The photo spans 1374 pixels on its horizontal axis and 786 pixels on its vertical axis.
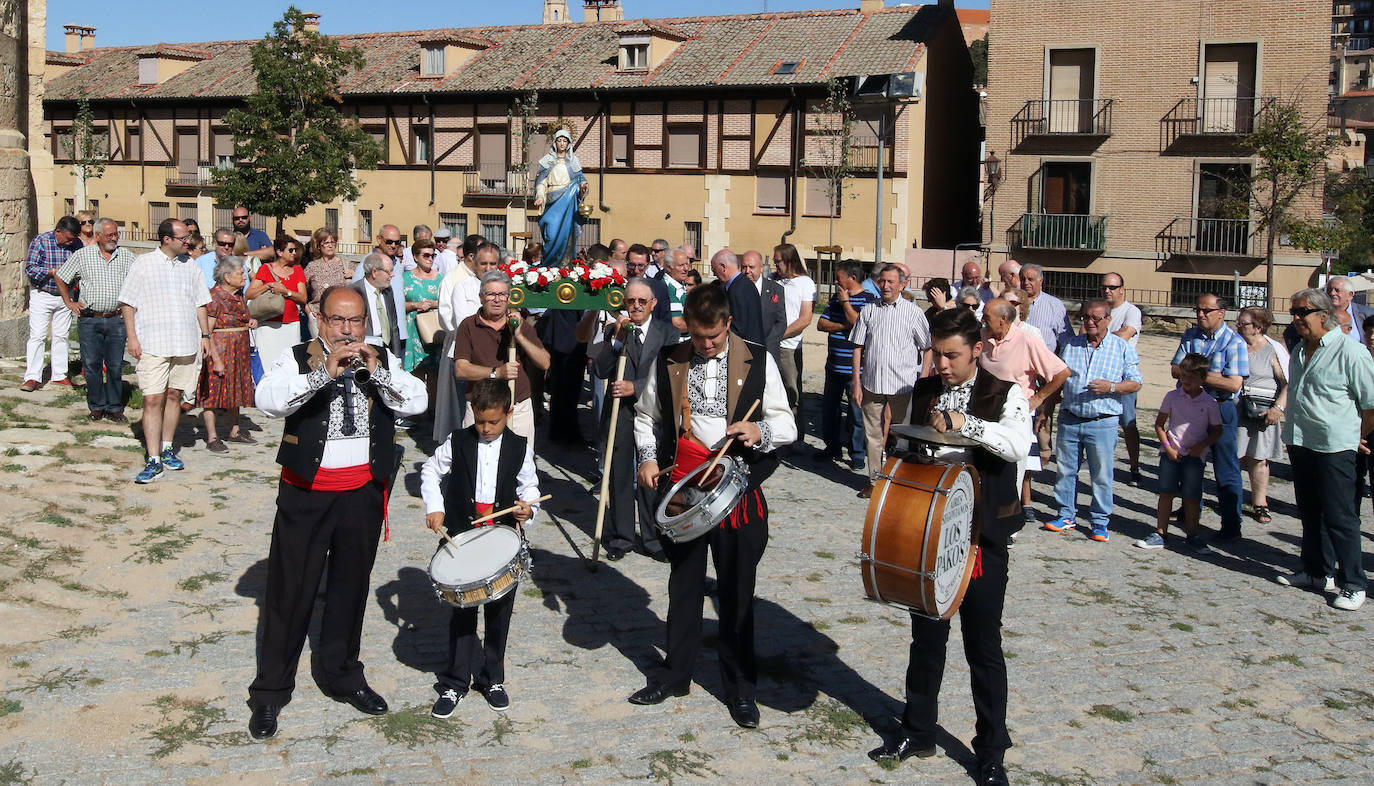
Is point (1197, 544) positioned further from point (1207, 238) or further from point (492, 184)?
point (492, 184)

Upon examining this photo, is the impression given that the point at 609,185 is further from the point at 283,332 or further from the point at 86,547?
the point at 86,547

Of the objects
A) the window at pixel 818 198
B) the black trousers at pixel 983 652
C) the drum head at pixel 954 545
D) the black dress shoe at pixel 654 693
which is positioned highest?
the window at pixel 818 198

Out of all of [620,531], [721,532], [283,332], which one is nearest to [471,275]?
[283,332]

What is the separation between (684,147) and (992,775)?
3493 cm

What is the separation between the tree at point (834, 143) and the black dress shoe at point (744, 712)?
3100 centimetres

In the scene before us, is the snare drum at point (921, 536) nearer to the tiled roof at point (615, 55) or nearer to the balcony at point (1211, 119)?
the balcony at point (1211, 119)

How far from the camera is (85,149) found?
47.0 m

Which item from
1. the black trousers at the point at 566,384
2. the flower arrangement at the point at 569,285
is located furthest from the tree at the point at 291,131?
the flower arrangement at the point at 569,285

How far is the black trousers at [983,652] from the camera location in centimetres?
522

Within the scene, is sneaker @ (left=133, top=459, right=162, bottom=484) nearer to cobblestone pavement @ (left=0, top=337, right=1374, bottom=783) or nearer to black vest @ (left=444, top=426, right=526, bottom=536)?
cobblestone pavement @ (left=0, top=337, right=1374, bottom=783)

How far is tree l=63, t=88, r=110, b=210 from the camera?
47.4 m

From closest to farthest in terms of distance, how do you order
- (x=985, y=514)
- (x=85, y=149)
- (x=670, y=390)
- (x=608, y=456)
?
(x=985, y=514)
(x=670, y=390)
(x=608, y=456)
(x=85, y=149)

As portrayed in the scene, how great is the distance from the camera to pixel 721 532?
5816mm

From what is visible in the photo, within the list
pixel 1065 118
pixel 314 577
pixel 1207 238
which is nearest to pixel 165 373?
pixel 314 577
